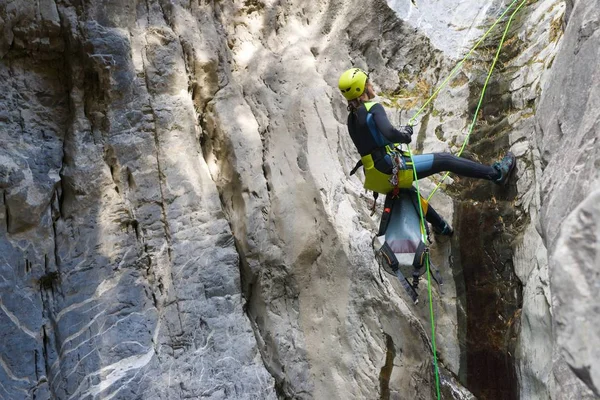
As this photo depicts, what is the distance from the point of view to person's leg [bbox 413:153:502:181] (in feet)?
19.0

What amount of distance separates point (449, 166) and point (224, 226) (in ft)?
8.94

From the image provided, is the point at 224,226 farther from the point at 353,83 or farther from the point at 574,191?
the point at 574,191

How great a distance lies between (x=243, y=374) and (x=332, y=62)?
4452 mm

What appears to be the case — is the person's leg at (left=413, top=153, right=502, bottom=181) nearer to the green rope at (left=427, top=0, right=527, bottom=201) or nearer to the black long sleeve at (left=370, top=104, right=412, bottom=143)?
the black long sleeve at (left=370, top=104, right=412, bottom=143)

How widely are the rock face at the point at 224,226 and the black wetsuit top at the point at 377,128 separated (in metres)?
1.01

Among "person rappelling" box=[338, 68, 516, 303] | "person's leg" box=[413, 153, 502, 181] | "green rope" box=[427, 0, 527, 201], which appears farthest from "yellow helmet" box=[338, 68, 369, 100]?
"green rope" box=[427, 0, 527, 201]

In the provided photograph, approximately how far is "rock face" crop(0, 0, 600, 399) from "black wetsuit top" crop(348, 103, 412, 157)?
101 centimetres

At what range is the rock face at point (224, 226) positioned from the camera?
227 inches

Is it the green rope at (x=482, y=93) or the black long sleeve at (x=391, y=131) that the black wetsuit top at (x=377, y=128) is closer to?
the black long sleeve at (x=391, y=131)

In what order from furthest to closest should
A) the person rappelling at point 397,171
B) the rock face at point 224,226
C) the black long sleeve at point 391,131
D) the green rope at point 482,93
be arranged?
the green rope at point 482,93, the rock face at point 224,226, the person rappelling at point 397,171, the black long sleeve at point 391,131

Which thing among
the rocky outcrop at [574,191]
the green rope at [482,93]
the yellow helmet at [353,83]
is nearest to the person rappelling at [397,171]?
the yellow helmet at [353,83]

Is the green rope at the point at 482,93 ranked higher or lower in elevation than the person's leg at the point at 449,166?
higher

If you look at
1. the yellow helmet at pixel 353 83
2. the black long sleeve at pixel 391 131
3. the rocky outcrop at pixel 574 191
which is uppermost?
the yellow helmet at pixel 353 83

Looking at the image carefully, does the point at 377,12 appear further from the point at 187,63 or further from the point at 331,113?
the point at 187,63
